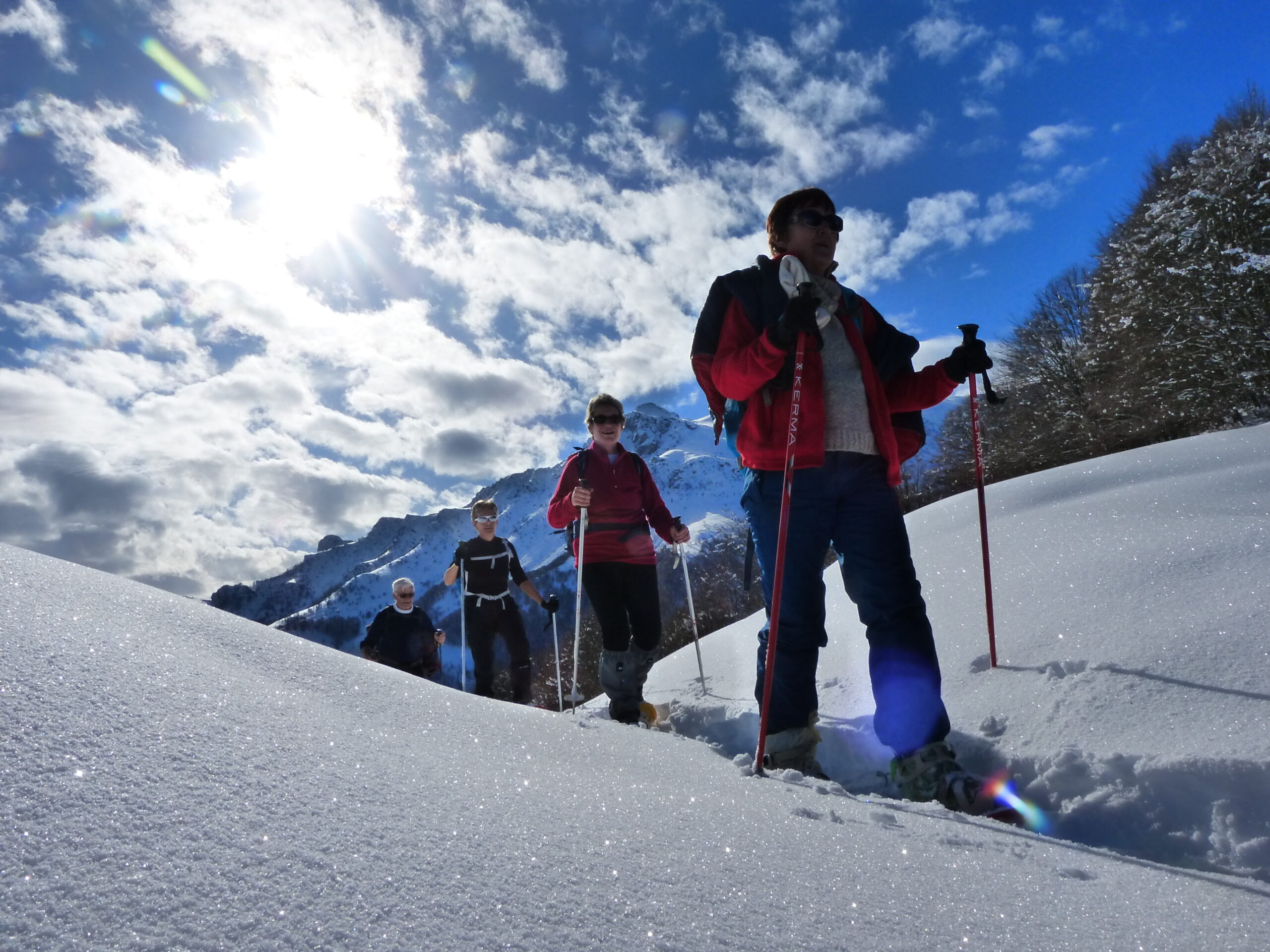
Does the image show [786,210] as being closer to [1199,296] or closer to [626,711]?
[626,711]

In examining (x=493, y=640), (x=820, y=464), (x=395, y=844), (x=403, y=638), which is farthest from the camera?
(x=403, y=638)

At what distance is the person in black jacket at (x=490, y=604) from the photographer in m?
6.26

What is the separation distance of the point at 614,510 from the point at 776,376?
6.85ft

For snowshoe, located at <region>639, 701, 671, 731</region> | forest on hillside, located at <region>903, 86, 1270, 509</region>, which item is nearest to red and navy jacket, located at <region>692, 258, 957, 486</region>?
snowshoe, located at <region>639, 701, 671, 731</region>

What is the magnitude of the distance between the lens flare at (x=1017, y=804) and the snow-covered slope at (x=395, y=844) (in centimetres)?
22

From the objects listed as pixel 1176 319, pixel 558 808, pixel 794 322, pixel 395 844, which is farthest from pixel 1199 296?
pixel 395 844

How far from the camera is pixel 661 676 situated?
204 inches

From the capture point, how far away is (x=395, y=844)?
3.03ft

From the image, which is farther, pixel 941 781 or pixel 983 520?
pixel 983 520

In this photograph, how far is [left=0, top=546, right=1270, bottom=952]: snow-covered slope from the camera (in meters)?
0.72

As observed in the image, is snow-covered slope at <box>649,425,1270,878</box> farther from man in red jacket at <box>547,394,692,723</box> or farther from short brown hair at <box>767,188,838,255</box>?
short brown hair at <box>767,188,838,255</box>

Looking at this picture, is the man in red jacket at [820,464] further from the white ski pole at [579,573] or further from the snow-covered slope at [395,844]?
the white ski pole at [579,573]

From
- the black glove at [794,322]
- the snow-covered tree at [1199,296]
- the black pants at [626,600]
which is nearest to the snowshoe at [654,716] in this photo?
the black pants at [626,600]

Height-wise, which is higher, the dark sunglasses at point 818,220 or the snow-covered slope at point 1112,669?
the dark sunglasses at point 818,220
